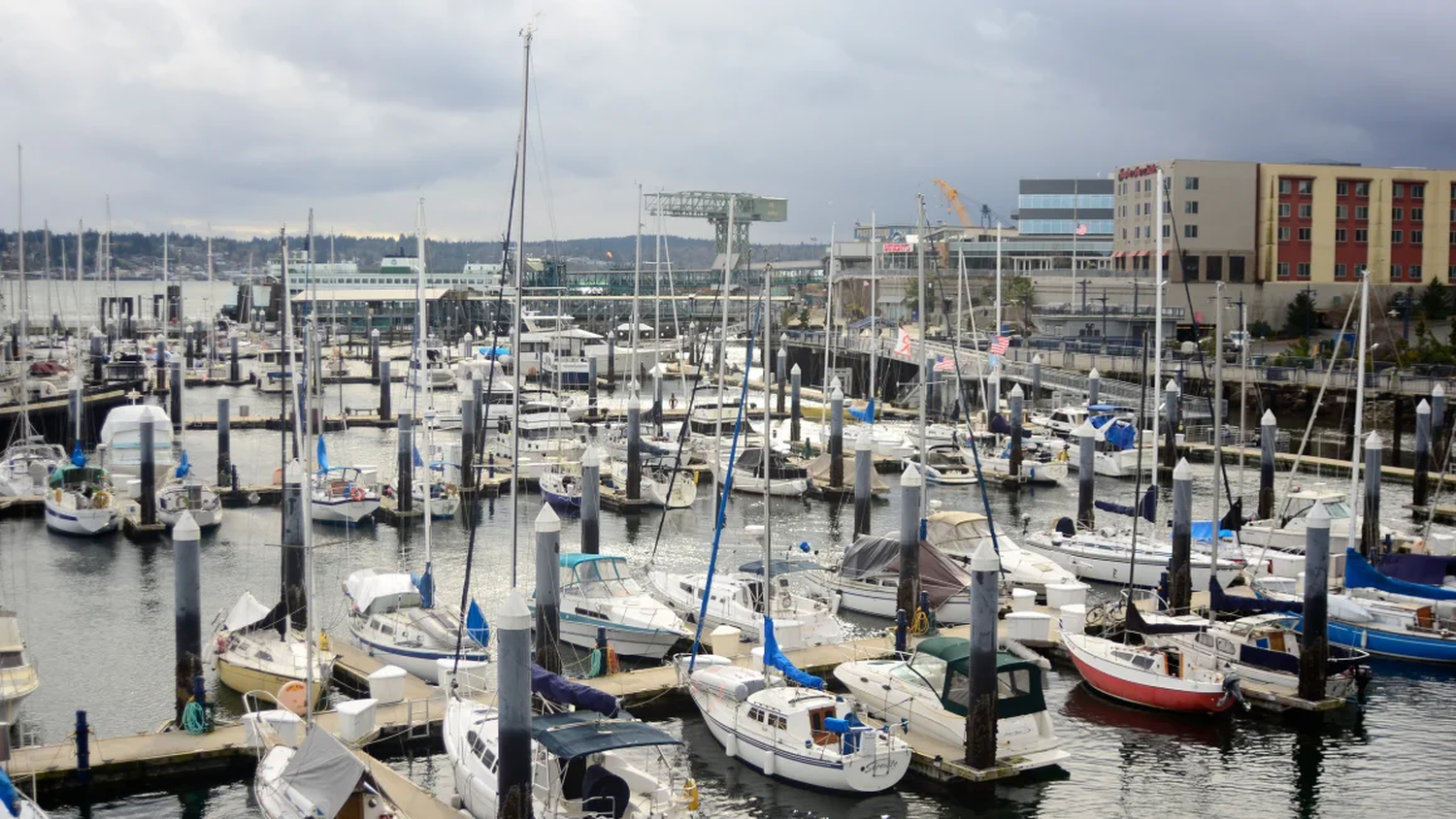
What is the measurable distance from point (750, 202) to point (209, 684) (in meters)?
118

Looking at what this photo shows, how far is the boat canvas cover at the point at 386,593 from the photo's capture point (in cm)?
3130

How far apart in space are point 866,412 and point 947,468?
9.76 m

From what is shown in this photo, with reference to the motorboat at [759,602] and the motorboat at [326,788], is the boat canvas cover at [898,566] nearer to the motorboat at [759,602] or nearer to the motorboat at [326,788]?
the motorboat at [759,602]

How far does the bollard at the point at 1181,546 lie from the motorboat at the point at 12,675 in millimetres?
25376

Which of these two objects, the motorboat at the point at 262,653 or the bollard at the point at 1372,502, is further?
the bollard at the point at 1372,502

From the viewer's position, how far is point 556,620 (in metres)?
28.5

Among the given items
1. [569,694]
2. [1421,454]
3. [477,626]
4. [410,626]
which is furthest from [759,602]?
[1421,454]

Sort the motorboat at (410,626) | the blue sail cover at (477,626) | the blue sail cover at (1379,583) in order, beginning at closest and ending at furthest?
1. the blue sail cover at (477,626)
2. the motorboat at (410,626)
3. the blue sail cover at (1379,583)

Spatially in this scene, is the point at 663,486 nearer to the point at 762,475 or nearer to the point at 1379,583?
the point at 762,475

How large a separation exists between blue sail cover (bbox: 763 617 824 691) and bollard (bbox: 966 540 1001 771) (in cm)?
307

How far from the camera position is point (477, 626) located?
29547 mm

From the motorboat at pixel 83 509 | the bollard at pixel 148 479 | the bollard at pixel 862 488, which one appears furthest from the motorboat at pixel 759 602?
the motorboat at pixel 83 509

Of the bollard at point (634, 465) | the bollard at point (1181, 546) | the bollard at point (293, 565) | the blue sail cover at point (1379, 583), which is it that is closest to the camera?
the bollard at point (293, 565)

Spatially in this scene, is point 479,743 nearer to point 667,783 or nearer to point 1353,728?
point 667,783
